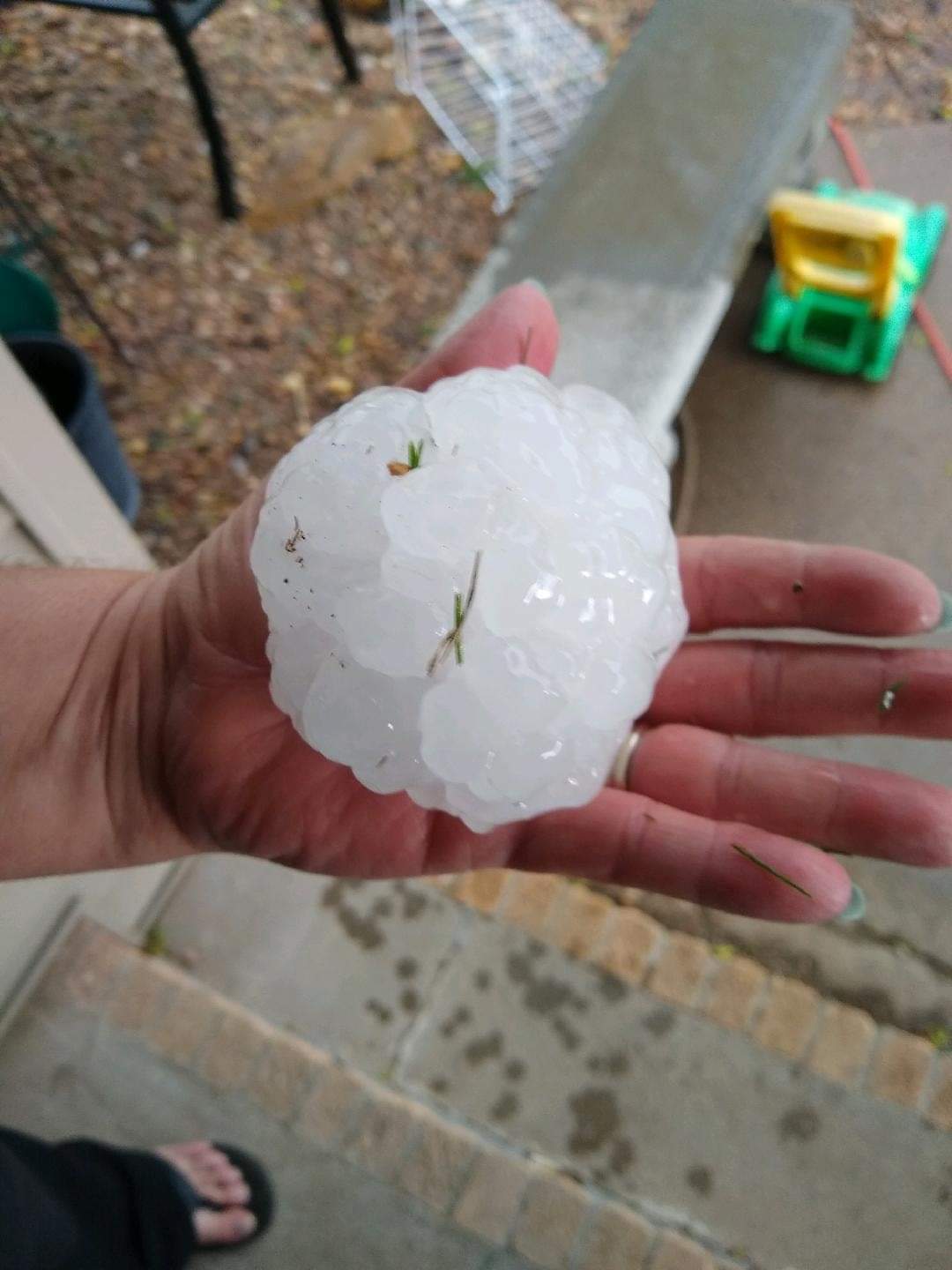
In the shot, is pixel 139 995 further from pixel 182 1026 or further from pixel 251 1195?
pixel 251 1195

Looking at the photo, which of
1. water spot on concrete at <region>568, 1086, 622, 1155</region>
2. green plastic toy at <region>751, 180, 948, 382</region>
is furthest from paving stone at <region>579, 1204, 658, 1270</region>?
green plastic toy at <region>751, 180, 948, 382</region>

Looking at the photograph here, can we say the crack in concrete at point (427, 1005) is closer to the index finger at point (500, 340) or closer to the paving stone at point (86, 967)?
the paving stone at point (86, 967)

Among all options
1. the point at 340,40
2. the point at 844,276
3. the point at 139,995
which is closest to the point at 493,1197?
the point at 139,995

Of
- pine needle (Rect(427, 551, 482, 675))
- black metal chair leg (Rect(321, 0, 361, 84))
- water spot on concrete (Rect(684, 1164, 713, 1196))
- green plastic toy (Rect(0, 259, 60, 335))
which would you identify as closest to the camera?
pine needle (Rect(427, 551, 482, 675))

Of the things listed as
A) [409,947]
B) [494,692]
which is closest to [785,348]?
[409,947]

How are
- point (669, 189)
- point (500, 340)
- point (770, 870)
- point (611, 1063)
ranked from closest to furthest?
point (770, 870)
point (500, 340)
point (611, 1063)
point (669, 189)

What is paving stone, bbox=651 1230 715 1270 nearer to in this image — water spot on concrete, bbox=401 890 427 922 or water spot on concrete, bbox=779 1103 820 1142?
water spot on concrete, bbox=779 1103 820 1142
